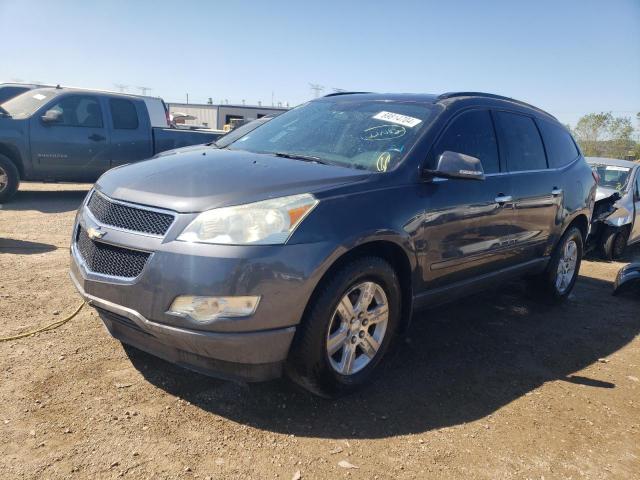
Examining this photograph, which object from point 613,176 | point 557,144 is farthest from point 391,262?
point 613,176

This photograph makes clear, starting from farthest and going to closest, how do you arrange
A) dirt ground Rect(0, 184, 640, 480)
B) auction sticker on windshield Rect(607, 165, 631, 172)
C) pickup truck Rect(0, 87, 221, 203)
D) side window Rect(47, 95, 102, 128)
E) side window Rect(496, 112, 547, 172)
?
side window Rect(47, 95, 102, 128) < pickup truck Rect(0, 87, 221, 203) < auction sticker on windshield Rect(607, 165, 631, 172) < side window Rect(496, 112, 547, 172) < dirt ground Rect(0, 184, 640, 480)

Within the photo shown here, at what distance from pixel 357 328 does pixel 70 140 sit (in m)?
7.84

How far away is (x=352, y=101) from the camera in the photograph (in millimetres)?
4242

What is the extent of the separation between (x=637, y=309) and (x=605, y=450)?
3.26 m

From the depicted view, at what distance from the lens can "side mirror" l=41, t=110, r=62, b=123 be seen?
28.9 ft

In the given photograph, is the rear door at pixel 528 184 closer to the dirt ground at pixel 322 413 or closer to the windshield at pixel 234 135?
the dirt ground at pixel 322 413

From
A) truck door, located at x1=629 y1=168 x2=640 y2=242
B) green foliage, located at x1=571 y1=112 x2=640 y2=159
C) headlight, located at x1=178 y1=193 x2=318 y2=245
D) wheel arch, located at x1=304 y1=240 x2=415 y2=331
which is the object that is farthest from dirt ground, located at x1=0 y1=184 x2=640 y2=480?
green foliage, located at x1=571 y1=112 x2=640 y2=159

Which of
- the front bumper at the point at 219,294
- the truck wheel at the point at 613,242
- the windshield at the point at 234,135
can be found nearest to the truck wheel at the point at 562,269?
the truck wheel at the point at 613,242

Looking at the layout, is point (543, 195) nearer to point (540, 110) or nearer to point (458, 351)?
point (540, 110)

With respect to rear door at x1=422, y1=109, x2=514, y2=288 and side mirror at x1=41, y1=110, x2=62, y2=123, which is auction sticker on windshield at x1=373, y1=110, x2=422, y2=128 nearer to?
rear door at x1=422, y1=109, x2=514, y2=288

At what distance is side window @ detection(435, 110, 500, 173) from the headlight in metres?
1.37

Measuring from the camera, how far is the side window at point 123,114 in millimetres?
9719

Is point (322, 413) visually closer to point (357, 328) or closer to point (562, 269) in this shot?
point (357, 328)

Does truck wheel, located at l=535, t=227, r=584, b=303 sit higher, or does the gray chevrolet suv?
the gray chevrolet suv
